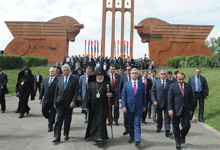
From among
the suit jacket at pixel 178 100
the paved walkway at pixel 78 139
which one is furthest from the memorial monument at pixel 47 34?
the suit jacket at pixel 178 100

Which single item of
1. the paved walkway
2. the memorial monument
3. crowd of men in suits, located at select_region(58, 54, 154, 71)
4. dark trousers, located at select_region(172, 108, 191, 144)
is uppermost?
the memorial monument

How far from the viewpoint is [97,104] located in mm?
5375

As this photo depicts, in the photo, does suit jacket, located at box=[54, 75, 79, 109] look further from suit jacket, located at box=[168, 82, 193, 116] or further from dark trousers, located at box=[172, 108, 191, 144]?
dark trousers, located at box=[172, 108, 191, 144]

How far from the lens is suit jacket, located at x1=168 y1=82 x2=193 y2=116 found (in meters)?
5.13

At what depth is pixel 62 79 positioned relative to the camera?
18.9 feet

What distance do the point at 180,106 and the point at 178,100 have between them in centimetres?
14

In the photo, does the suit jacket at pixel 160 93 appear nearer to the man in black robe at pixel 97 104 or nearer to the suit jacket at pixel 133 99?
the suit jacket at pixel 133 99

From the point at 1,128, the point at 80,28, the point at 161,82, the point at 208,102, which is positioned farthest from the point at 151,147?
the point at 80,28

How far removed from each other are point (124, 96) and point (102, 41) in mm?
28752

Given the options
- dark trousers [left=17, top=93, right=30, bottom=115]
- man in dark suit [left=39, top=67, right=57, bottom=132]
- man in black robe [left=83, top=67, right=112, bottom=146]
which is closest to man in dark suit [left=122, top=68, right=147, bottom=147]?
man in black robe [left=83, top=67, right=112, bottom=146]

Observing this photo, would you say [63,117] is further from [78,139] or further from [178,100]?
[178,100]

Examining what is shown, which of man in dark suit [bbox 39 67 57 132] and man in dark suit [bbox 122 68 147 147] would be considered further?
man in dark suit [bbox 39 67 57 132]

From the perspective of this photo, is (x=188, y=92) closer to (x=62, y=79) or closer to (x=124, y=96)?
(x=124, y=96)

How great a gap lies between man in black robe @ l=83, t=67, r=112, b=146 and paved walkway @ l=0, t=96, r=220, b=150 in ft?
0.98
